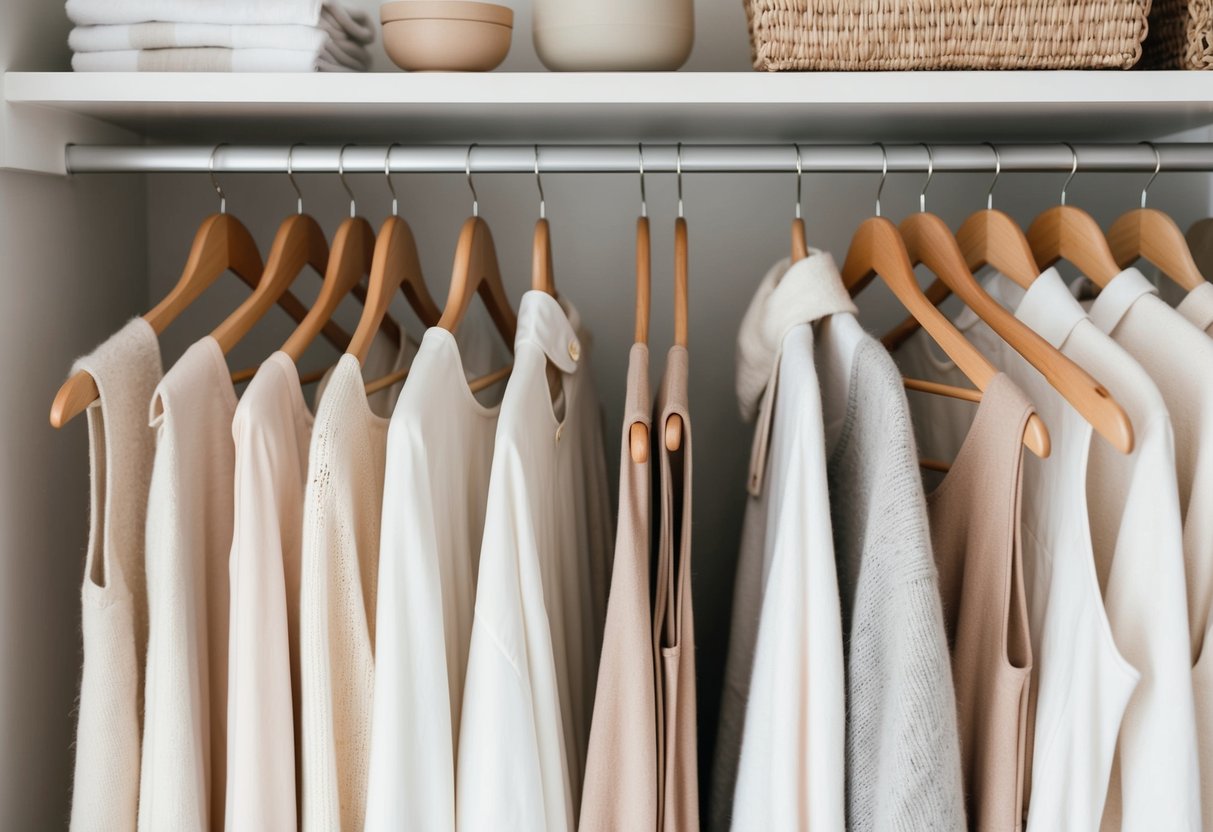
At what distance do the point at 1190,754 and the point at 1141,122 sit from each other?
0.61 metres

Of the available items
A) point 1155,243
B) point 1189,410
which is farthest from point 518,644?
point 1155,243

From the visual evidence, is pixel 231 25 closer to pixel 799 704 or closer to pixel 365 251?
pixel 365 251

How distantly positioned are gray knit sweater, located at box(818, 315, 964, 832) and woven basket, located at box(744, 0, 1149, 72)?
24 centimetres

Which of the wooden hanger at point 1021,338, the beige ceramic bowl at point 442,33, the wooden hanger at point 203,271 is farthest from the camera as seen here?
the beige ceramic bowl at point 442,33

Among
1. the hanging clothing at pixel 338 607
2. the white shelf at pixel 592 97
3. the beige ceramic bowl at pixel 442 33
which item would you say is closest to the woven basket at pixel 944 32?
the white shelf at pixel 592 97

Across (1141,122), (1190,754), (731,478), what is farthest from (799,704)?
(1141,122)

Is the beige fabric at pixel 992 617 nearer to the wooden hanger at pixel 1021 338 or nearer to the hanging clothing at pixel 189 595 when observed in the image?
the wooden hanger at pixel 1021 338

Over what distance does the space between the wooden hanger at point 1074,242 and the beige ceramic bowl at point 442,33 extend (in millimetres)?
545

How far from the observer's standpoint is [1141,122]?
974 mm

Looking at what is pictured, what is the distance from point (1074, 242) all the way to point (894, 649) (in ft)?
1.47

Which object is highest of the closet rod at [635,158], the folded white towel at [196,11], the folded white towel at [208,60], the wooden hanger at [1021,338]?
the folded white towel at [196,11]

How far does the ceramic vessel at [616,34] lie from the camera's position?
86cm

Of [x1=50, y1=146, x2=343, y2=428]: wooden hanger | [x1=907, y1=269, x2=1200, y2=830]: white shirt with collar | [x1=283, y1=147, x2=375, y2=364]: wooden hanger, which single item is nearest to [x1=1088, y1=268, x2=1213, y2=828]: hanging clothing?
[x1=907, y1=269, x2=1200, y2=830]: white shirt with collar

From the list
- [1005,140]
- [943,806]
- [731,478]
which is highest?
[1005,140]
